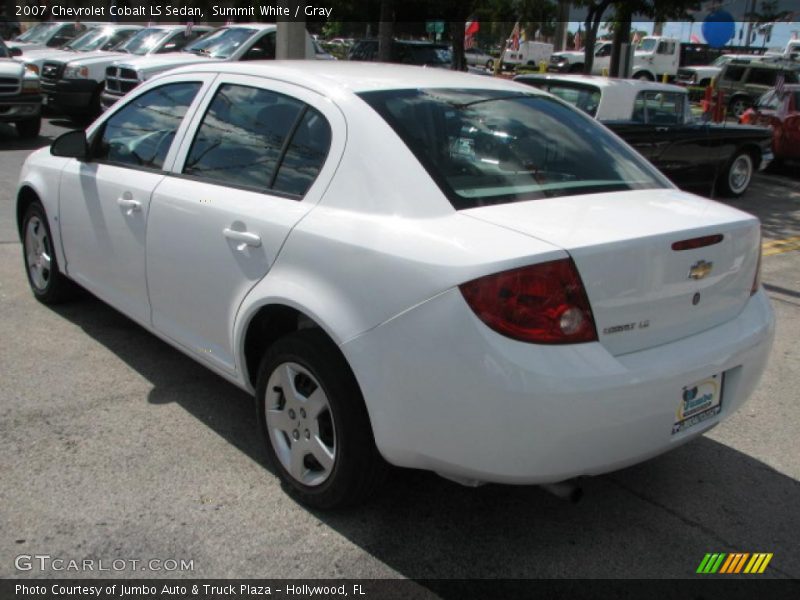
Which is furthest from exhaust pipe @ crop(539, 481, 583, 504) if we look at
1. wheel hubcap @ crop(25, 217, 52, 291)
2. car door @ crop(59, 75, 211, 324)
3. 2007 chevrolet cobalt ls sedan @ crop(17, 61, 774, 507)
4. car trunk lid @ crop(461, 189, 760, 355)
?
wheel hubcap @ crop(25, 217, 52, 291)

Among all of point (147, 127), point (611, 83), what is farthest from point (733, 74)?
point (147, 127)

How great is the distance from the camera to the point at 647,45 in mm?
41281

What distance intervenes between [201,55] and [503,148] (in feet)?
36.1

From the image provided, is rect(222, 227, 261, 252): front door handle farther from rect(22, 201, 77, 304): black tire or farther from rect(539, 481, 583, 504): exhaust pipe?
rect(22, 201, 77, 304): black tire

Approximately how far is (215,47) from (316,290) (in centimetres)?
1158

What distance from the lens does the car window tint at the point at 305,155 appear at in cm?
314

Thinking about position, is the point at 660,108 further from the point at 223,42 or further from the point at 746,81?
the point at 746,81

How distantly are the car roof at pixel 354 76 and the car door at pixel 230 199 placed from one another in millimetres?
59

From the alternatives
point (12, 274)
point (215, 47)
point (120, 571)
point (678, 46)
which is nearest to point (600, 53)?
point (678, 46)

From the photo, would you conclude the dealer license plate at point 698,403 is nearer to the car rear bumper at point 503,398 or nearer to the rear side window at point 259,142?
the car rear bumper at point 503,398

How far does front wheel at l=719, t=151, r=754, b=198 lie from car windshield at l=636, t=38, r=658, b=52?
32175 millimetres

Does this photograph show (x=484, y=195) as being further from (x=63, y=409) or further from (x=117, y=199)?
(x=63, y=409)

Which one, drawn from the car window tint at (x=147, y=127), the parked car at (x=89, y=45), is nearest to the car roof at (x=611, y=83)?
the car window tint at (x=147, y=127)

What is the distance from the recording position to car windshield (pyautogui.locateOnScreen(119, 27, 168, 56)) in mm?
14562
